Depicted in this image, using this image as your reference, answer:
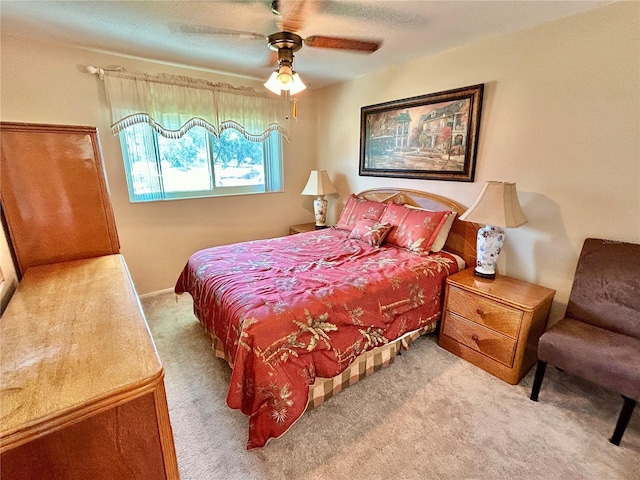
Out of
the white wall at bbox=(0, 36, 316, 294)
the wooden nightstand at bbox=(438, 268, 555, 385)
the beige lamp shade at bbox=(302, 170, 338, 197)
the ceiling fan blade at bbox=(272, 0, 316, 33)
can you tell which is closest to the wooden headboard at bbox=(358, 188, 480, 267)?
the wooden nightstand at bbox=(438, 268, 555, 385)

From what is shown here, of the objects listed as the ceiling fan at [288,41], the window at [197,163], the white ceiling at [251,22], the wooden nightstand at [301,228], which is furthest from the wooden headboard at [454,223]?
the window at [197,163]

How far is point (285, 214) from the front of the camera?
4137 millimetres

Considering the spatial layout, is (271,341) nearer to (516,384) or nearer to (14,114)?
(516,384)

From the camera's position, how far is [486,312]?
2.07 m

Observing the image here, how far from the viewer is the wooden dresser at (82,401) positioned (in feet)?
2.06

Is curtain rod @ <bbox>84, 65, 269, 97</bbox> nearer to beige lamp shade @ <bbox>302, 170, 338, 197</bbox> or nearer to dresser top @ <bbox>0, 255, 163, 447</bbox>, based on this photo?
beige lamp shade @ <bbox>302, 170, 338, 197</bbox>

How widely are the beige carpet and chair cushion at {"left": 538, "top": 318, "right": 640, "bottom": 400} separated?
1.05ft

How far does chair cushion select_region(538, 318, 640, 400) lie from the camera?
4.96 ft

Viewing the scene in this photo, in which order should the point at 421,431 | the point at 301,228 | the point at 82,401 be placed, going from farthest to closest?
1. the point at 301,228
2. the point at 421,431
3. the point at 82,401

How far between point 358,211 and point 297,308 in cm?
189

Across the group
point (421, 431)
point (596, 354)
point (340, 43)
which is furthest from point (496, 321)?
point (340, 43)

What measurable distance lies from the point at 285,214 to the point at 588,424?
346cm

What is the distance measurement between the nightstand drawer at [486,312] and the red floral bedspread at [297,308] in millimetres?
140

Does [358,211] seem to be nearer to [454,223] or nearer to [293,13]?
[454,223]
